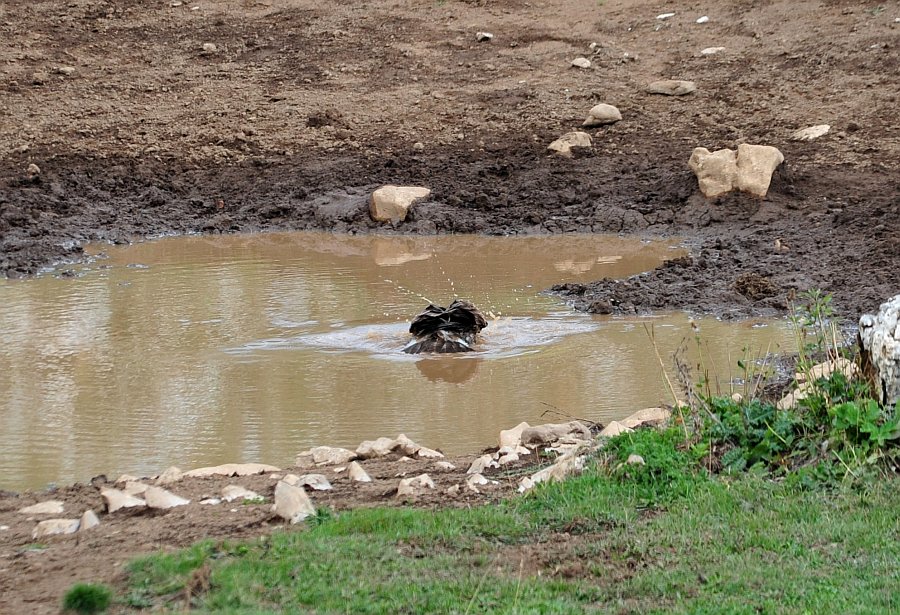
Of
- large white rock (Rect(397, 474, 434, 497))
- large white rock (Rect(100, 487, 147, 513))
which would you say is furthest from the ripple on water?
large white rock (Rect(100, 487, 147, 513))

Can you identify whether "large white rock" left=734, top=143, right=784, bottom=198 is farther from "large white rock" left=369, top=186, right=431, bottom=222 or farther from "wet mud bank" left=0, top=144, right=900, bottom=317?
"large white rock" left=369, top=186, right=431, bottom=222

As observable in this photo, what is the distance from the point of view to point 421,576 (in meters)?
4.61

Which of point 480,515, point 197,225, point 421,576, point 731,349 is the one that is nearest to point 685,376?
point 480,515

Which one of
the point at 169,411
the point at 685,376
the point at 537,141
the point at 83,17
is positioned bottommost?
the point at 169,411

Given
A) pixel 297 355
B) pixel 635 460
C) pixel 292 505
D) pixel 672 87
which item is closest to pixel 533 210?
pixel 672 87

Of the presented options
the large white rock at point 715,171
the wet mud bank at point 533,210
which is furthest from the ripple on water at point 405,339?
the large white rock at point 715,171

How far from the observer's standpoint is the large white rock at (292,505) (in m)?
5.34

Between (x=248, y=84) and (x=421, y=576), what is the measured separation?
624 inches

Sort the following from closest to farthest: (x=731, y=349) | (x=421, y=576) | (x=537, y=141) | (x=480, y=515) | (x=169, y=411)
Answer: (x=421, y=576) < (x=480, y=515) < (x=169, y=411) < (x=731, y=349) < (x=537, y=141)

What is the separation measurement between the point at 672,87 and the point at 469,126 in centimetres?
305

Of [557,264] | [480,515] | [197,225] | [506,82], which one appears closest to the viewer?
[480,515]

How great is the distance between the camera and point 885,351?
571 cm

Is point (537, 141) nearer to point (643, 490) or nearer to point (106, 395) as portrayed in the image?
point (106, 395)

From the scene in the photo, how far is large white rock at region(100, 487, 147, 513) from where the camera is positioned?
19.0 ft
